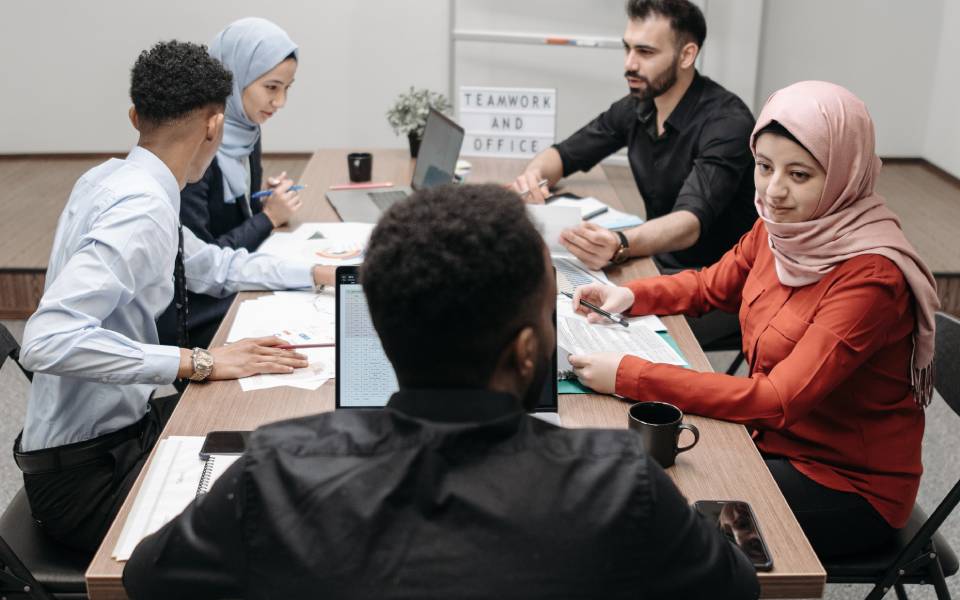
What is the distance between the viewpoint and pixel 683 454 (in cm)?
155

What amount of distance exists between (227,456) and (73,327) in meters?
0.35

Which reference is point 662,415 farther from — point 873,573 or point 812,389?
point 873,573

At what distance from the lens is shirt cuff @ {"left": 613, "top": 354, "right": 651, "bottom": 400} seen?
66.4 inches

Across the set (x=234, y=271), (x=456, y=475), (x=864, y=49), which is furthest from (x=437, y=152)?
(x=864, y=49)

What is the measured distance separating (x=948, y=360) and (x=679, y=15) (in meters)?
1.37

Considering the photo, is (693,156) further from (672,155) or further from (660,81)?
(660,81)

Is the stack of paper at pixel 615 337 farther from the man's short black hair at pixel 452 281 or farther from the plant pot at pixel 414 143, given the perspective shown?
the plant pot at pixel 414 143

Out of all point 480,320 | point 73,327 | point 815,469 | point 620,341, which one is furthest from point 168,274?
point 815,469

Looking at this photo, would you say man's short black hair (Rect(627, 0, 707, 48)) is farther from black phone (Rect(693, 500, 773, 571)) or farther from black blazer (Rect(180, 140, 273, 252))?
black phone (Rect(693, 500, 773, 571))

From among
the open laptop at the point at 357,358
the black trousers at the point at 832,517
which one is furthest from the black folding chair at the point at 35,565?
the black trousers at the point at 832,517

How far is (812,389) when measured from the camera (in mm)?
1633

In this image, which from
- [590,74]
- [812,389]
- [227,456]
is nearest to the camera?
[227,456]

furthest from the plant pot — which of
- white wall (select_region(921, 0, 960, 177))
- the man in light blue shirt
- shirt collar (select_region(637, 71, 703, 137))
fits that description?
white wall (select_region(921, 0, 960, 177))

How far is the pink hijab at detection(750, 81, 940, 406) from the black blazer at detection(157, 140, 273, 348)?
1332 millimetres
